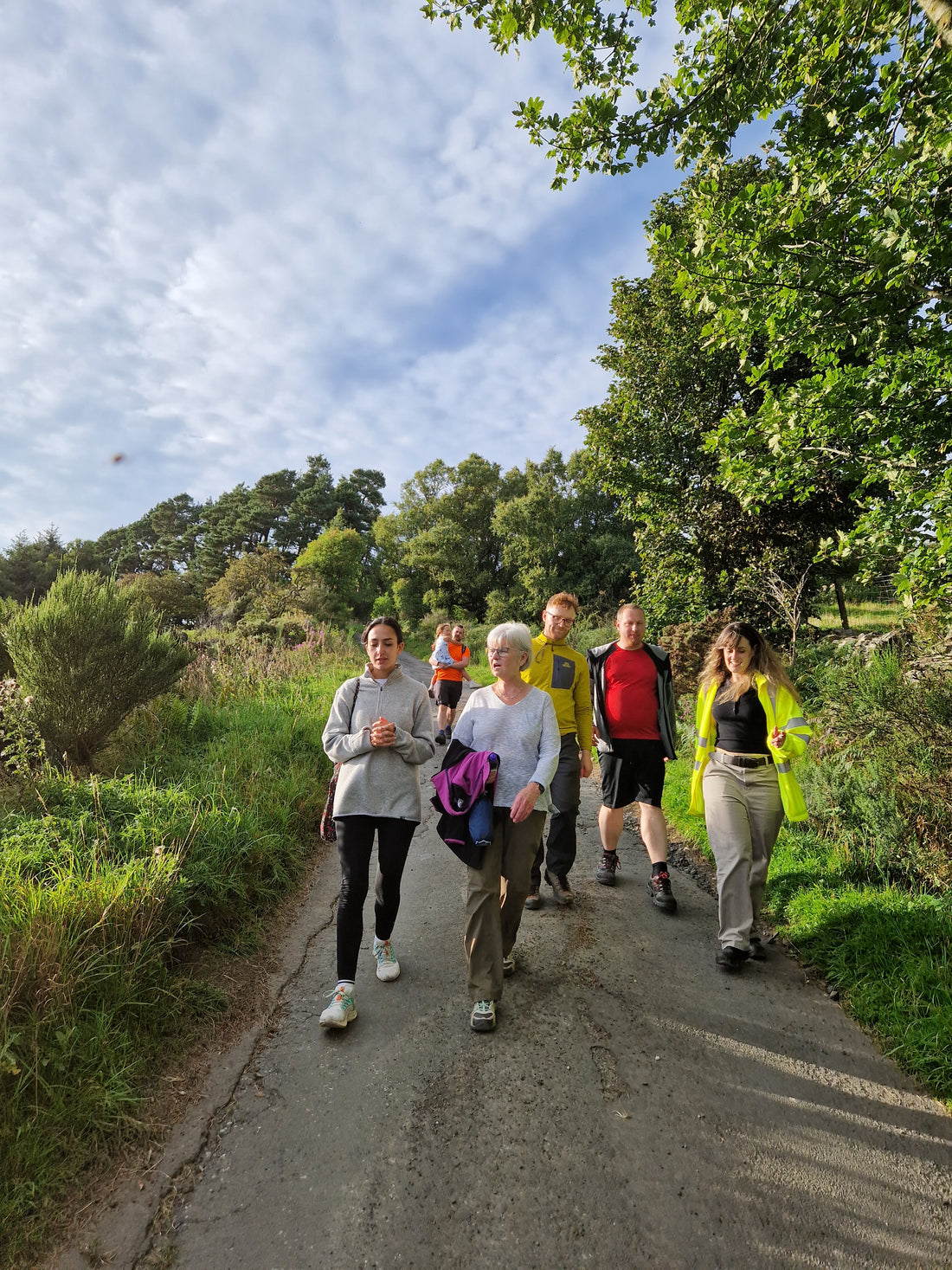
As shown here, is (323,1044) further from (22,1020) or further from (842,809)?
(842,809)

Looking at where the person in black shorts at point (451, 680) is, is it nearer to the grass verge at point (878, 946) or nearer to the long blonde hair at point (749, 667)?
the long blonde hair at point (749, 667)

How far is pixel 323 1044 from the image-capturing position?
2902 mm

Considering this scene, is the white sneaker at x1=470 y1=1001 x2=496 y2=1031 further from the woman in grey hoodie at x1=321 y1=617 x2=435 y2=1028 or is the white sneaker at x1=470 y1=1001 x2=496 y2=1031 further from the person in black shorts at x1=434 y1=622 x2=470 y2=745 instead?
the person in black shorts at x1=434 y1=622 x2=470 y2=745

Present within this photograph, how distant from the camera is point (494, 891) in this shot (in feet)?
9.77

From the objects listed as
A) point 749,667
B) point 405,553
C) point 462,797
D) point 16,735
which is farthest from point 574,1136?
point 405,553

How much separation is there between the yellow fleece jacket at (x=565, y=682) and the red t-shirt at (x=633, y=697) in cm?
21

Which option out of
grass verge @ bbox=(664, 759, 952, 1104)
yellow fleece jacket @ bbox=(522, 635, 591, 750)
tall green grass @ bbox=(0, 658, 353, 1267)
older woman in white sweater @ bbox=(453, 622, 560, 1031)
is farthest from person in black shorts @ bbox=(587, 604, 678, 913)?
tall green grass @ bbox=(0, 658, 353, 1267)

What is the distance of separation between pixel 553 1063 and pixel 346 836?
4.99 feet

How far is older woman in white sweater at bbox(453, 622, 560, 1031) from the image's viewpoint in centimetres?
299

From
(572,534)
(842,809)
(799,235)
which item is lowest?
(842,809)

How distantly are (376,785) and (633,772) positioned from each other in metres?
2.29

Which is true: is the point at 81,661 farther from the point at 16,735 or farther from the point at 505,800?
the point at 505,800

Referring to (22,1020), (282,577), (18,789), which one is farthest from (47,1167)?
(282,577)

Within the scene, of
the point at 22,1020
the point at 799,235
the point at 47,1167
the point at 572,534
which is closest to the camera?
the point at 47,1167
